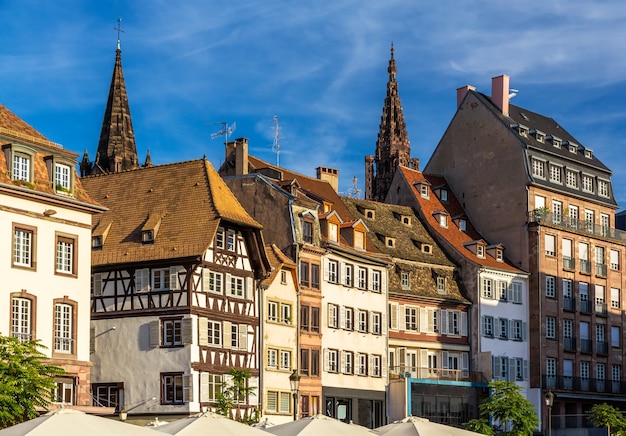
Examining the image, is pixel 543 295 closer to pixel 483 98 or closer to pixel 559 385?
pixel 559 385

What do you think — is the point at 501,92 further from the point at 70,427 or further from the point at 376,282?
the point at 70,427

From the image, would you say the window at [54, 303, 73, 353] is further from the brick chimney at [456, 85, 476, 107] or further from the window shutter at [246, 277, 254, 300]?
the brick chimney at [456, 85, 476, 107]

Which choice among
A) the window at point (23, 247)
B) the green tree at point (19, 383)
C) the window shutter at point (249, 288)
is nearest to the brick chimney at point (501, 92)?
the window shutter at point (249, 288)

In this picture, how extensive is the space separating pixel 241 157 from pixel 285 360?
1265 centimetres

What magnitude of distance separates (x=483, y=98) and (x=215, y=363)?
113 ft

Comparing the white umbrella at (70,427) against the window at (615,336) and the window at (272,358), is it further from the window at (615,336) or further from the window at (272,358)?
the window at (615,336)

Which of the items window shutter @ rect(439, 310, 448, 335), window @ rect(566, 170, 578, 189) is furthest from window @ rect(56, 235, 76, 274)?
window @ rect(566, 170, 578, 189)

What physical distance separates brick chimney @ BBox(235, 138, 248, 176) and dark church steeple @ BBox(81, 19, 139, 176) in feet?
137

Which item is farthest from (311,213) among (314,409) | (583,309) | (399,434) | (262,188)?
(399,434)

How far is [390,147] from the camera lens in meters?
132

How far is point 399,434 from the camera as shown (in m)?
32.8

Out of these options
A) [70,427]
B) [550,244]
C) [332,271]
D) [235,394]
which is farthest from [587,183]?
[70,427]

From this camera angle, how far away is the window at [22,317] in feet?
146

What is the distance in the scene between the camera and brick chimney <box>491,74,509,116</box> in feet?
270
